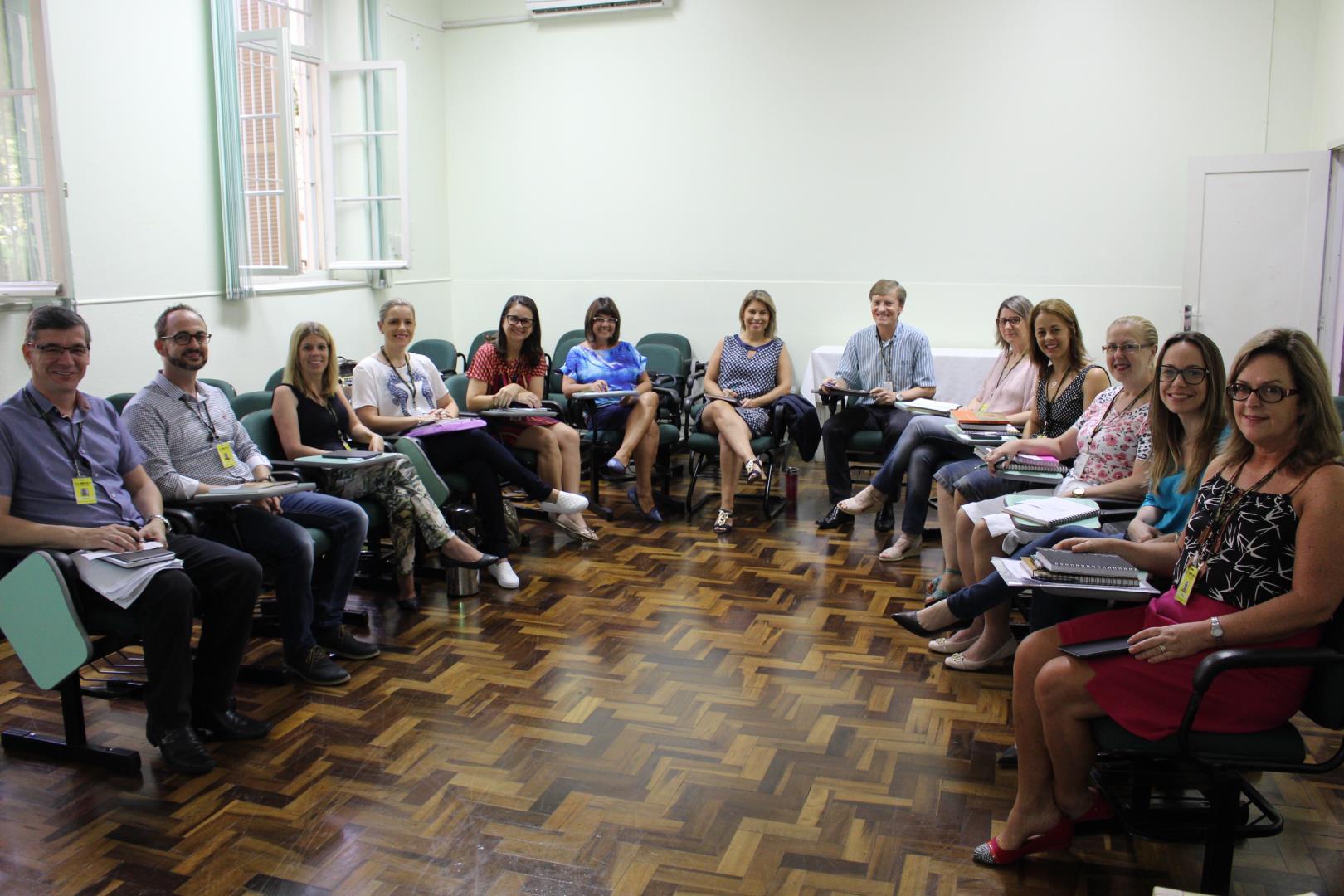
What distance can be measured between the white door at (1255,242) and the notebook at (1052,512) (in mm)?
3684

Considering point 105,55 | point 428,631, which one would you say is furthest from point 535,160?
point 428,631

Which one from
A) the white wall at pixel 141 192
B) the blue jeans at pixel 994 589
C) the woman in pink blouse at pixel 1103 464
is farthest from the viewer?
the white wall at pixel 141 192

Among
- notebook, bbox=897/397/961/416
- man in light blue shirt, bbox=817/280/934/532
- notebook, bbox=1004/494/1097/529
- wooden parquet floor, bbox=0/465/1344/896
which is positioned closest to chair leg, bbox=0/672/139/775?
wooden parquet floor, bbox=0/465/1344/896

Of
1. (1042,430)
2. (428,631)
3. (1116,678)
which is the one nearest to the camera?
(1116,678)

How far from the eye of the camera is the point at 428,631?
4305 mm

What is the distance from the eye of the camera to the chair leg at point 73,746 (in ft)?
10.3

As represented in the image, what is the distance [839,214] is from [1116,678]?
5536 millimetres

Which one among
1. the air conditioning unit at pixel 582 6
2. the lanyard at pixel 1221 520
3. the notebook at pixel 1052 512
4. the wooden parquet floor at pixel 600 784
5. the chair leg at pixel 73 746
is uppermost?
the air conditioning unit at pixel 582 6

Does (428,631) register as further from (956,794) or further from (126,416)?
(956,794)

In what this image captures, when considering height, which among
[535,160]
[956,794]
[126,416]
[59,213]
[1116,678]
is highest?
[535,160]

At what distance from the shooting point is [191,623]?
125 inches

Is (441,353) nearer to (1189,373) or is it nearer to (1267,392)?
(1189,373)

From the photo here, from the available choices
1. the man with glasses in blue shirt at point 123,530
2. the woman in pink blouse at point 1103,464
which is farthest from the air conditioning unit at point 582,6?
the man with glasses in blue shirt at point 123,530

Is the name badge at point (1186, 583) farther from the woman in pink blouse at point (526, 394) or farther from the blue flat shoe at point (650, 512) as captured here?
the blue flat shoe at point (650, 512)
